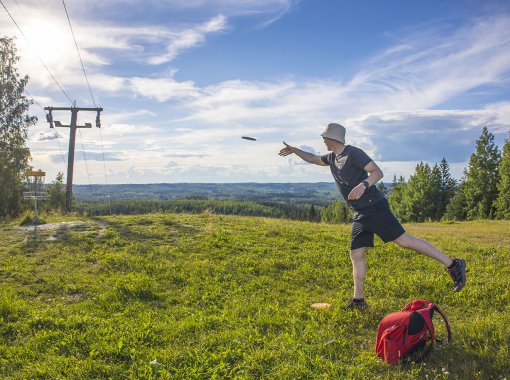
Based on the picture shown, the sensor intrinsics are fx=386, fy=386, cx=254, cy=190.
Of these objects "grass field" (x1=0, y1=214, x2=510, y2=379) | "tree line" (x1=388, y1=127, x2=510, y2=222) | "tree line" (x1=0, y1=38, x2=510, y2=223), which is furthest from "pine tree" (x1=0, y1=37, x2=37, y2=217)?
"tree line" (x1=388, y1=127, x2=510, y2=222)

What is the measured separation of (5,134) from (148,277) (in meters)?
32.7

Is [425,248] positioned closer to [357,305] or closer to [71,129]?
[357,305]

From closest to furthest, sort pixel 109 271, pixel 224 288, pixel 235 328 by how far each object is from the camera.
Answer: pixel 235 328 < pixel 224 288 < pixel 109 271

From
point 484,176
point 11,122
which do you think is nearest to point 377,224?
point 11,122

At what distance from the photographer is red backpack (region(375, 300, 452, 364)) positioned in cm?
438

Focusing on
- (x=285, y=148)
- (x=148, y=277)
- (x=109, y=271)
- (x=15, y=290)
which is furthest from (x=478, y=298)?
(x=15, y=290)

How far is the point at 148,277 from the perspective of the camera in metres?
8.24

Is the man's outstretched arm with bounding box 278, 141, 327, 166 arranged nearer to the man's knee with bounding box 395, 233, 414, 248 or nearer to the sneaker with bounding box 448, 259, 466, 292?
the man's knee with bounding box 395, 233, 414, 248

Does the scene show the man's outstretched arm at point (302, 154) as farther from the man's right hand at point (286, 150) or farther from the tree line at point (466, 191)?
the tree line at point (466, 191)

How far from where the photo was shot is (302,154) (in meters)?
7.09

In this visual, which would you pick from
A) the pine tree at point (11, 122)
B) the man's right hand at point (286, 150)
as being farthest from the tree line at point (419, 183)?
the man's right hand at point (286, 150)

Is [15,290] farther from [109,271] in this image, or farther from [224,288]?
[224,288]

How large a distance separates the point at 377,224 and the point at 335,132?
1.55m

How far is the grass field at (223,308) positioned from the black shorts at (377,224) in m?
1.20
